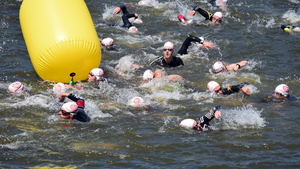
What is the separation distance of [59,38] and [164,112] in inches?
121

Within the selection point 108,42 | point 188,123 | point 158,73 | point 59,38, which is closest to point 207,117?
point 188,123

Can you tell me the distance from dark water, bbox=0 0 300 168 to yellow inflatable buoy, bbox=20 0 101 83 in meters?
0.74

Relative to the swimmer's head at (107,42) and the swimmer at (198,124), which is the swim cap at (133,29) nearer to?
the swimmer's head at (107,42)

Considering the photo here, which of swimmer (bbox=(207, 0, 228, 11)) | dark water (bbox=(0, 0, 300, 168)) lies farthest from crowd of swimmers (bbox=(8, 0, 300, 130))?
swimmer (bbox=(207, 0, 228, 11))

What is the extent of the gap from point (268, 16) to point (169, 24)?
433 cm

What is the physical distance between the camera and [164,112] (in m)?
10.9

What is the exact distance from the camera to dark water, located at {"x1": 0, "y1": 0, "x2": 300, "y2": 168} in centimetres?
849

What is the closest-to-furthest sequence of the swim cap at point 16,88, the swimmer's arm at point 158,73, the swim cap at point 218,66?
the swim cap at point 16,88 < the swimmer's arm at point 158,73 < the swim cap at point 218,66

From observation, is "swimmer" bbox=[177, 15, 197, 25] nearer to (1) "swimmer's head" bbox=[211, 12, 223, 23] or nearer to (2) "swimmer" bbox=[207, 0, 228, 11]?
(1) "swimmer's head" bbox=[211, 12, 223, 23]

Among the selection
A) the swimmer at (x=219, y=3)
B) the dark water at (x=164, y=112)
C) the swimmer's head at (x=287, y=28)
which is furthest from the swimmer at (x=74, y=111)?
the swimmer at (x=219, y=3)

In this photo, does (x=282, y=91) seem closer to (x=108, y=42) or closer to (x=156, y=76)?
(x=156, y=76)

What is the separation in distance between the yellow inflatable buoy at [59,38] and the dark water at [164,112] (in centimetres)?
74

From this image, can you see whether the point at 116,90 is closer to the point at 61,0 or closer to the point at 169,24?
the point at 61,0

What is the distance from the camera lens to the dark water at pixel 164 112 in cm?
849
